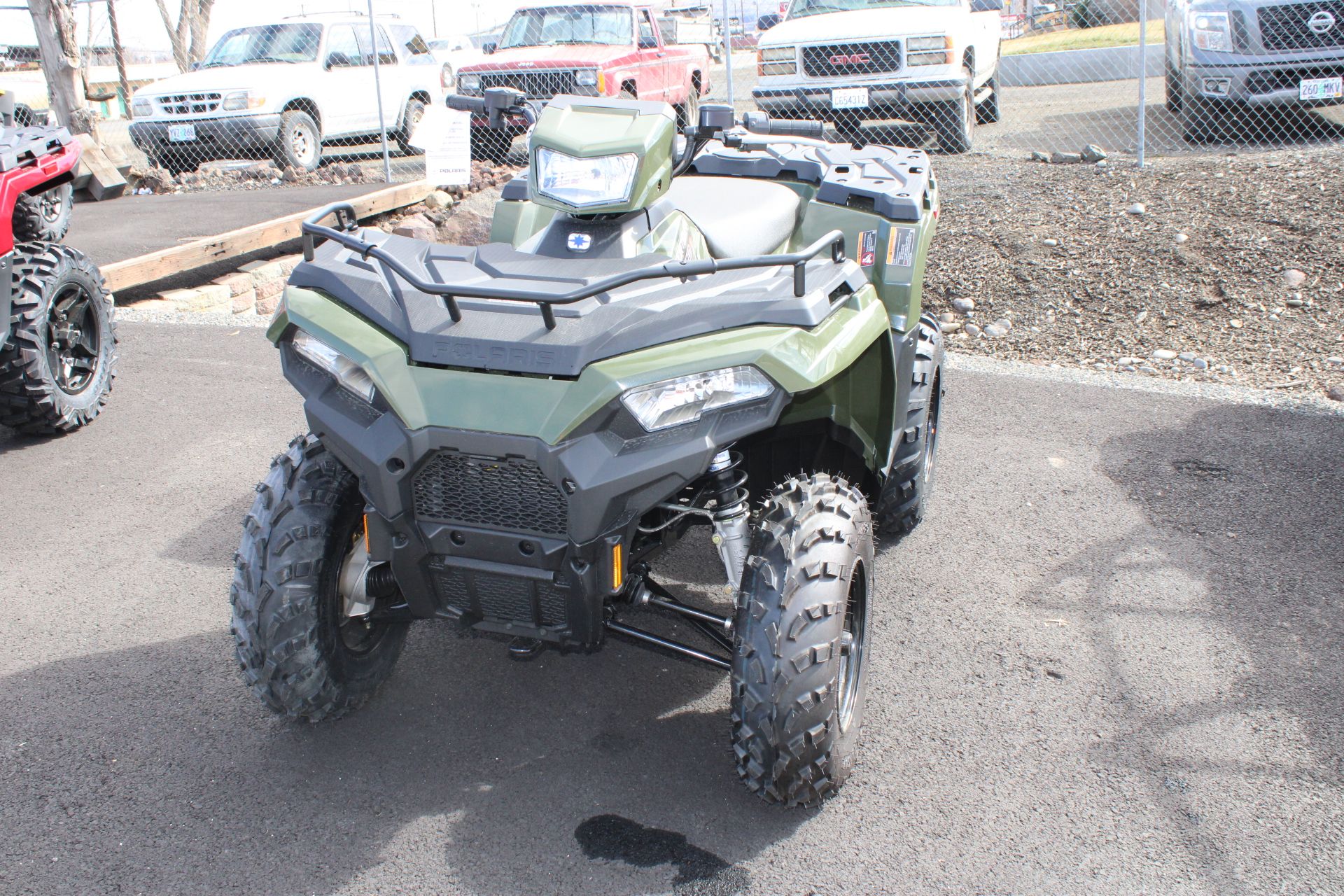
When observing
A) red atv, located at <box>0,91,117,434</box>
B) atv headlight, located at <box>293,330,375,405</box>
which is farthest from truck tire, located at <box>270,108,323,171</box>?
atv headlight, located at <box>293,330,375,405</box>

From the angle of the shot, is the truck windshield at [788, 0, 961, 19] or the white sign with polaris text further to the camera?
the truck windshield at [788, 0, 961, 19]

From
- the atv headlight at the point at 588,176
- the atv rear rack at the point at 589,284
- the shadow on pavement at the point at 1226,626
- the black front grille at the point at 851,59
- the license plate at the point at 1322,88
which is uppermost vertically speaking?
the black front grille at the point at 851,59

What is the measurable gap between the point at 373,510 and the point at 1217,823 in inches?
84.0

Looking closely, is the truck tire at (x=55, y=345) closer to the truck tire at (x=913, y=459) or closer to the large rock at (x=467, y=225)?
the truck tire at (x=913, y=459)

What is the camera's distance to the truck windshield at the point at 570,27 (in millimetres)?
13500

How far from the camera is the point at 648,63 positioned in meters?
13.7

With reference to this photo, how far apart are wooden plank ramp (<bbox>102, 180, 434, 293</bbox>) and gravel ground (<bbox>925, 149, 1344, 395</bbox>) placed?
13.6 ft

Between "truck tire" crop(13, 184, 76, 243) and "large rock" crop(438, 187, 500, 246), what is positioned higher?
"truck tire" crop(13, 184, 76, 243)

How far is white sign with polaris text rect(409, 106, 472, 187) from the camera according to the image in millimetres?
8133

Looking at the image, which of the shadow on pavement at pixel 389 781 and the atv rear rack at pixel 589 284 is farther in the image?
the shadow on pavement at pixel 389 781

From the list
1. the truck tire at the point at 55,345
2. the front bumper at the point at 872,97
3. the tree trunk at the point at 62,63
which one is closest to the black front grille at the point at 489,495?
the truck tire at the point at 55,345

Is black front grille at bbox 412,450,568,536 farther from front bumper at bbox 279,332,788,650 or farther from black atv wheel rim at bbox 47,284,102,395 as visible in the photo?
black atv wheel rim at bbox 47,284,102,395

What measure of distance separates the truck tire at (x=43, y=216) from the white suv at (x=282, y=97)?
604 centimetres

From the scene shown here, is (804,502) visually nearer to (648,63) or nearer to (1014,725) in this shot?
(1014,725)
